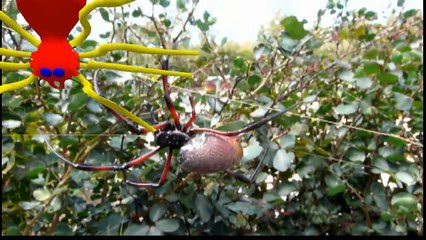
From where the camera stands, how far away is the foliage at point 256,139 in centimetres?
65

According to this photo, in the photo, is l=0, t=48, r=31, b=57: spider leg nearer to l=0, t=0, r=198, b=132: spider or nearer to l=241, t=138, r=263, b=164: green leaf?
l=0, t=0, r=198, b=132: spider

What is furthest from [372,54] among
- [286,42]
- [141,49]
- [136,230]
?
[141,49]

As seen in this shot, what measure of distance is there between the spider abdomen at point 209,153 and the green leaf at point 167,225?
221mm

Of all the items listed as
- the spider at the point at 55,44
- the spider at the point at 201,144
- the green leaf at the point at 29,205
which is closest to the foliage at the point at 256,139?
the green leaf at the point at 29,205

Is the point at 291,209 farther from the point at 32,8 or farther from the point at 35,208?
the point at 32,8

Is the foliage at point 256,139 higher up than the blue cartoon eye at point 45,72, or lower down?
lower down

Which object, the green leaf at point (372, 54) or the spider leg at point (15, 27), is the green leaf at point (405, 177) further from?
the spider leg at point (15, 27)

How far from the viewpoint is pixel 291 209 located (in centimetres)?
76

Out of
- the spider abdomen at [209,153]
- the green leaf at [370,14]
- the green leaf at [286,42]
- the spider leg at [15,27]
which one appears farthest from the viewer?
the green leaf at [370,14]

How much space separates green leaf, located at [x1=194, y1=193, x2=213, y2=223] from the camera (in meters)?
0.67

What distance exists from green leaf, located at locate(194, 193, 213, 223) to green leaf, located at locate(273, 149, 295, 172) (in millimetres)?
108

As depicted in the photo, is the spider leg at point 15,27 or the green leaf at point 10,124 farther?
the green leaf at point 10,124

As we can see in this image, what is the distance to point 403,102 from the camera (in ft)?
2.25
